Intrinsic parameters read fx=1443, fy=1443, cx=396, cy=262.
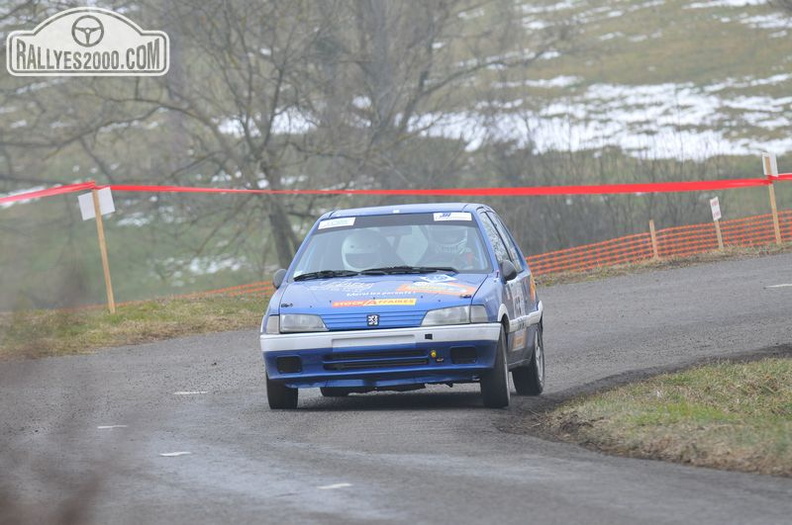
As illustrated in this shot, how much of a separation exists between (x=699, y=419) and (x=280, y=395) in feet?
Answer: 11.4

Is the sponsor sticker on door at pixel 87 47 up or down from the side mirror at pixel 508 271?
up

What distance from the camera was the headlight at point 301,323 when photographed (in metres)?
10.7

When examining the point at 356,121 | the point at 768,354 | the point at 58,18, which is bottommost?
the point at 768,354

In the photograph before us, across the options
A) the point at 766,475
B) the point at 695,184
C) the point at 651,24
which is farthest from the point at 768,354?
the point at 651,24

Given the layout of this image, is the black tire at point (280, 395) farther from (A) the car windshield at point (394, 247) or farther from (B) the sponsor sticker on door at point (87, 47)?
(B) the sponsor sticker on door at point (87, 47)

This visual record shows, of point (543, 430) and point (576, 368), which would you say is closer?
point (543, 430)

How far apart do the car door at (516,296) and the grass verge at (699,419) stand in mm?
679

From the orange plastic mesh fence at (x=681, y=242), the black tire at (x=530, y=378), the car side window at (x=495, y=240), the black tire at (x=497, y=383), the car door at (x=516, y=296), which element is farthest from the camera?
the orange plastic mesh fence at (x=681, y=242)

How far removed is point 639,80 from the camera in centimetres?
8512

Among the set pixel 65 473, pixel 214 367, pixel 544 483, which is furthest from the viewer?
pixel 214 367

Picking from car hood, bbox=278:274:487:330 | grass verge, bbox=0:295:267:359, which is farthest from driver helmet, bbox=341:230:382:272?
grass verge, bbox=0:295:267:359

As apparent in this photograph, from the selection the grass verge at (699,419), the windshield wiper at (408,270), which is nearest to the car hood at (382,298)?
the windshield wiper at (408,270)

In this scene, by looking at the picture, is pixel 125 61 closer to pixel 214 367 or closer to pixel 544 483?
pixel 214 367

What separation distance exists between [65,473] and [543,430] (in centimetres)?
326
